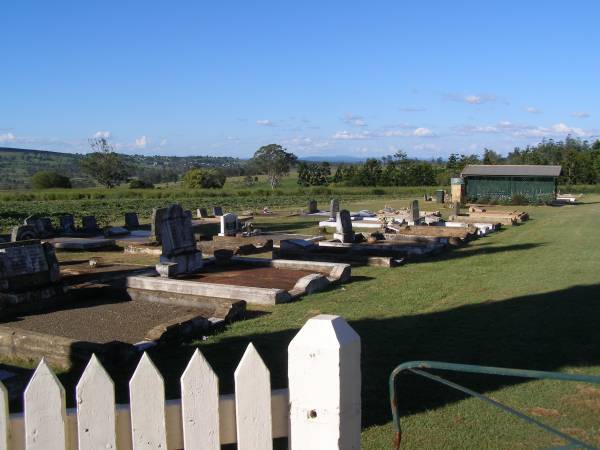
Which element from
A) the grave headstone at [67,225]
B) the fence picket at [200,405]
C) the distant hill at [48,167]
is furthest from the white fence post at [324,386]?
the distant hill at [48,167]

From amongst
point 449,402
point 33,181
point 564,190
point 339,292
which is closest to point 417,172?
point 564,190

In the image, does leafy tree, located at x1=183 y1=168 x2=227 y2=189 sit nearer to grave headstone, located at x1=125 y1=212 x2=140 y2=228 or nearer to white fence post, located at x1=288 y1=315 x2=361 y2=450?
grave headstone, located at x1=125 y1=212 x2=140 y2=228

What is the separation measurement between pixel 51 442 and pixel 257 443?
80cm

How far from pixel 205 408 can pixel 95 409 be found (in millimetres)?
424

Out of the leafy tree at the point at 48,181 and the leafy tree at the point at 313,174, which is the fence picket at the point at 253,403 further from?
the leafy tree at the point at 48,181

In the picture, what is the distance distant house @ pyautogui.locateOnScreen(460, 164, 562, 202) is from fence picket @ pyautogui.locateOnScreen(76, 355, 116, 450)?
127ft

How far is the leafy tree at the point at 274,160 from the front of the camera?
9169cm

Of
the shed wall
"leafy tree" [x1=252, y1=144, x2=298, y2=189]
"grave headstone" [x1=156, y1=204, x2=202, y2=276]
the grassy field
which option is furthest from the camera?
"leafy tree" [x1=252, y1=144, x2=298, y2=189]

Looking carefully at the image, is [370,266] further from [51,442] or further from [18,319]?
[51,442]

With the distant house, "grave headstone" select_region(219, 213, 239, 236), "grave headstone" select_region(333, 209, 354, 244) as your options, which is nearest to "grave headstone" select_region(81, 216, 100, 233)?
"grave headstone" select_region(219, 213, 239, 236)

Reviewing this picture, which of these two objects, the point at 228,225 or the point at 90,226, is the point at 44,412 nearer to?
the point at 228,225

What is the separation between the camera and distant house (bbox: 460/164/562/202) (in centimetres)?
3825

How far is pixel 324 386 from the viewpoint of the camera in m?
2.23

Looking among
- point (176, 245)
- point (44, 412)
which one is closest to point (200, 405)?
point (44, 412)
